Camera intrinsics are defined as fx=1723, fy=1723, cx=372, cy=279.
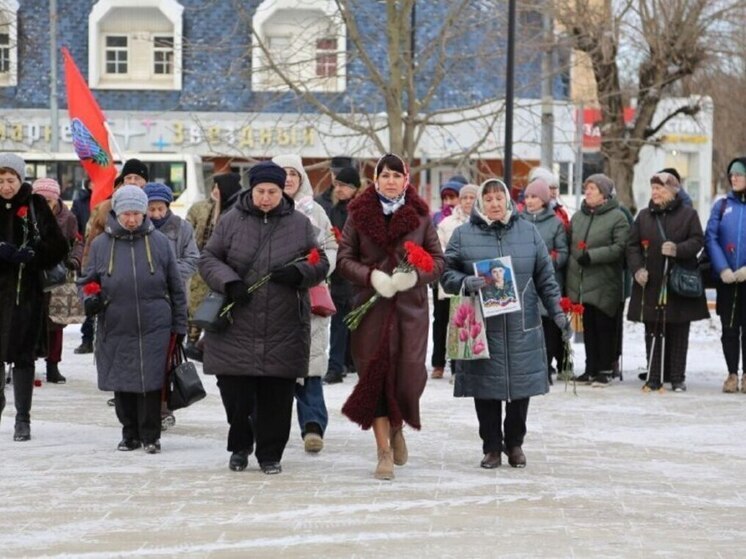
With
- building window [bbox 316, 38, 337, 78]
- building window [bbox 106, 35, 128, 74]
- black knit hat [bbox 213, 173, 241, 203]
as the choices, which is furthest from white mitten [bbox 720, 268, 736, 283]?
building window [bbox 106, 35, 128, 74]

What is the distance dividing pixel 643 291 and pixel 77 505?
7.21 metres

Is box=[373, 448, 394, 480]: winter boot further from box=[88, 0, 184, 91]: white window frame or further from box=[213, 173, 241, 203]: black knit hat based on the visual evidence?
box=[88, 0, 184, 91]: white window frame

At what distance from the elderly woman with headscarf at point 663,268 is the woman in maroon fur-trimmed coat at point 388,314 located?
523 centimetres

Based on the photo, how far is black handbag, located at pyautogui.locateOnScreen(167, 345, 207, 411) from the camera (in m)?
10.4

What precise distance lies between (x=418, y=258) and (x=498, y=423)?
131 centimetres

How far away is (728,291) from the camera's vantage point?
1442cm

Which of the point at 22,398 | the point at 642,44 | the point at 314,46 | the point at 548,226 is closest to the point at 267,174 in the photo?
the point at 22,398

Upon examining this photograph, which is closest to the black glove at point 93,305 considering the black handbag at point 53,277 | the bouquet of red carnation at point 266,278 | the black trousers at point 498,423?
the black handbag at point 53,277

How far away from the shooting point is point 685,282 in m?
14.4

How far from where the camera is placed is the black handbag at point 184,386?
34.1 ft

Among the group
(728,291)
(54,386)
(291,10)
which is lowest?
(54,386)

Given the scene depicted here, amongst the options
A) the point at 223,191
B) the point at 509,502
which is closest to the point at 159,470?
the point at 509,502

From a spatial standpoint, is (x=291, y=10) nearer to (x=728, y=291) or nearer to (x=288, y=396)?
(x=728, y=291)

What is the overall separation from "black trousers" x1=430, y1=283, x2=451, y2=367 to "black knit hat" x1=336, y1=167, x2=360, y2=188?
1540mm
